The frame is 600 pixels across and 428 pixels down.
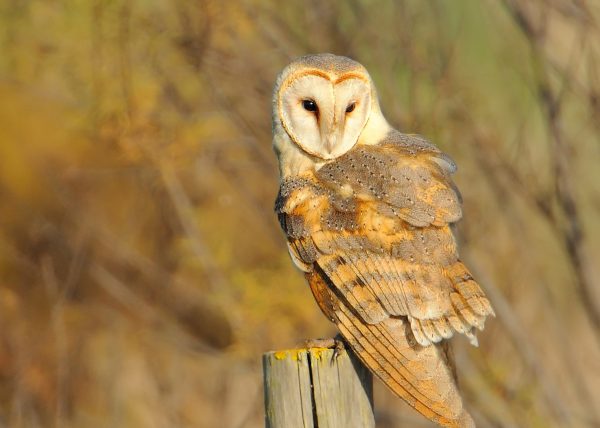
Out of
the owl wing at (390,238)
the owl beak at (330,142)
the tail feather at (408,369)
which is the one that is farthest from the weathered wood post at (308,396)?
the owl beak at (330,142)

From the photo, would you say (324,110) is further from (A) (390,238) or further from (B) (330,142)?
(A) (390,238)

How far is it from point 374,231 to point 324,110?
1.91 feet

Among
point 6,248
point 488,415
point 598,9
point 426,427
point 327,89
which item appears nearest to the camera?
point 327,89

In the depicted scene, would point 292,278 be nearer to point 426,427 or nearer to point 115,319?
point 426,427

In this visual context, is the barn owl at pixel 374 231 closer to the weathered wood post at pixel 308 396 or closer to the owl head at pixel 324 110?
the owl head at pixel 324 110

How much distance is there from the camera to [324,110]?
4.14 meters

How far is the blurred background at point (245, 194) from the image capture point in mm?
6082

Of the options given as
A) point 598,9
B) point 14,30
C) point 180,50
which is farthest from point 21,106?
point 598,9

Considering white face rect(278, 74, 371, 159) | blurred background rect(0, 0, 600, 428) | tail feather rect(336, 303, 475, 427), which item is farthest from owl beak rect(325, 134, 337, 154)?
blurred background rect(0, 0, 600, 428)

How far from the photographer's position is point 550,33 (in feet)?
19.6

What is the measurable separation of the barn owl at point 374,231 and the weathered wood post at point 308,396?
0.24 metres

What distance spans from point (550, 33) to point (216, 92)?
199 cm

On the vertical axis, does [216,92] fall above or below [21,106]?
below

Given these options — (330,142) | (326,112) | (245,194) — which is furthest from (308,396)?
(245,194)
